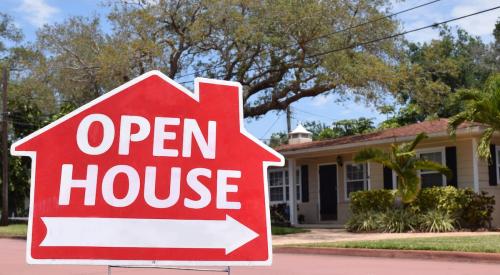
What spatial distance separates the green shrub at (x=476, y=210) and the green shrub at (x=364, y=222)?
2.56m

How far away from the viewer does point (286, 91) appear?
2381 centimetres

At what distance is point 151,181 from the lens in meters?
3.87

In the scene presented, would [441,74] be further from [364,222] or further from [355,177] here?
[364,222]

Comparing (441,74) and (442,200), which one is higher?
(441,74)

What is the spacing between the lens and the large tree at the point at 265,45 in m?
21.2

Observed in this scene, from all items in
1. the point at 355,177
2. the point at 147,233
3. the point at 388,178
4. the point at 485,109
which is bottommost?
the point at 147,233

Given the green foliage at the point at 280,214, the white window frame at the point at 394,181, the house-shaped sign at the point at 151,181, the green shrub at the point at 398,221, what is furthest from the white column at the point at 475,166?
the house-shaped sign at the point at 151,181

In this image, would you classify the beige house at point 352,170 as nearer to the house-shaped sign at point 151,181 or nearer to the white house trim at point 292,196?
the white house trim at point 292,196

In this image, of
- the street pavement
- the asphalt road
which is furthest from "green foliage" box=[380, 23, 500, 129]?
the asphalt road

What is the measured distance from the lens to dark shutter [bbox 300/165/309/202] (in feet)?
88.1

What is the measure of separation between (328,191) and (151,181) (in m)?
22.3

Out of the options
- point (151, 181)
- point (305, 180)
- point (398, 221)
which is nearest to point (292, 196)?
point (305, 180)

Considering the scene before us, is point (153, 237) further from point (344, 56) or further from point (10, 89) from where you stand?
point (10, 89)

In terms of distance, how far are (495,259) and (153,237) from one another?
30.0 ft
